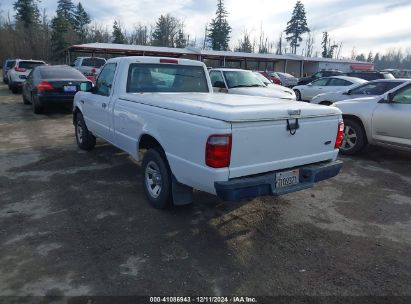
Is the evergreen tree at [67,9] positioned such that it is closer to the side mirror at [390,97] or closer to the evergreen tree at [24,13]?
the evergreen tree at [24,13]

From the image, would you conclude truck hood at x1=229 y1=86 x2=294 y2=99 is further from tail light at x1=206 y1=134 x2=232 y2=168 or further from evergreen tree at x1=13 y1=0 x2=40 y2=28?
evergreen tree at x1=13 y1=0 x2=40 y2=28

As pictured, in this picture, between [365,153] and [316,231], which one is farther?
[365,153]

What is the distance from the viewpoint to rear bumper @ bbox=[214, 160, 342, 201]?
10.6 feet

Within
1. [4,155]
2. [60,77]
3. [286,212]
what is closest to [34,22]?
[60,77]

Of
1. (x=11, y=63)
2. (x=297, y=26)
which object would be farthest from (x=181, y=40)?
(x=11, y=63)

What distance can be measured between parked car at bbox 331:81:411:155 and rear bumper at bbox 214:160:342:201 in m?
3.10

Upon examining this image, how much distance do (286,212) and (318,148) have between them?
101 cm

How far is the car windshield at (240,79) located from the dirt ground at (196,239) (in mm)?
5461

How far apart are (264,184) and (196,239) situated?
0.99 meters

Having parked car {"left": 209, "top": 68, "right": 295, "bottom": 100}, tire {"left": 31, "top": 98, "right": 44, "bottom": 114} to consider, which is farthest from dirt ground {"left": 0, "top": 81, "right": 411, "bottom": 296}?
tire {"left": 31, "top": 98, "right": 44, "bottom": 114}

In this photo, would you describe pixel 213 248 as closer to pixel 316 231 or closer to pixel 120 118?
pixel 316 231

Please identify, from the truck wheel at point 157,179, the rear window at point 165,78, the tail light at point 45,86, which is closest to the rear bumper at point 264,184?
the truck wheel at point 157,179

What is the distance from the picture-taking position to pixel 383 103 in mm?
6750

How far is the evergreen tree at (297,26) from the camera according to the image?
83.1 meters
